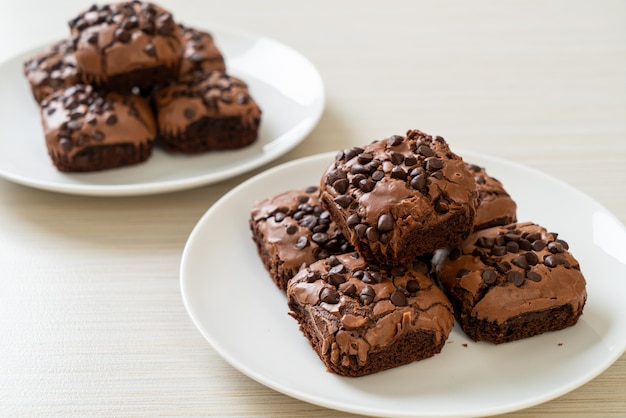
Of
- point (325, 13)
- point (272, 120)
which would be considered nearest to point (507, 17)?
point (325, 13)

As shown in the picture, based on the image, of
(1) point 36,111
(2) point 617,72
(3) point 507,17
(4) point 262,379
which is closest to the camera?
(4) point 262,379

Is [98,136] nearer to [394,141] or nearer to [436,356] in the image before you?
[394,141]

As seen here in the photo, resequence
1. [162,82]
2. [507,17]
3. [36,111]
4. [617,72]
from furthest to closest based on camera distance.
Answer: [507,17], [617,72], [36,111], [162,82]

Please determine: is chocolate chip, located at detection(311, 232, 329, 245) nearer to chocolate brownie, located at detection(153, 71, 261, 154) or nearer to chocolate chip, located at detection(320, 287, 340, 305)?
chocolate chip, located at detection(320, 287, 340, 305)

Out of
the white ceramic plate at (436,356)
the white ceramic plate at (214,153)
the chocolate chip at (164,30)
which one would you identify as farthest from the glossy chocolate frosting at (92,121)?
the white ceramic plate at (436,356)

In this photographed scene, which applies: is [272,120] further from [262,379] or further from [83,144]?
[262,379]

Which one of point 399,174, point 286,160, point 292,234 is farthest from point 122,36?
point 399,174
